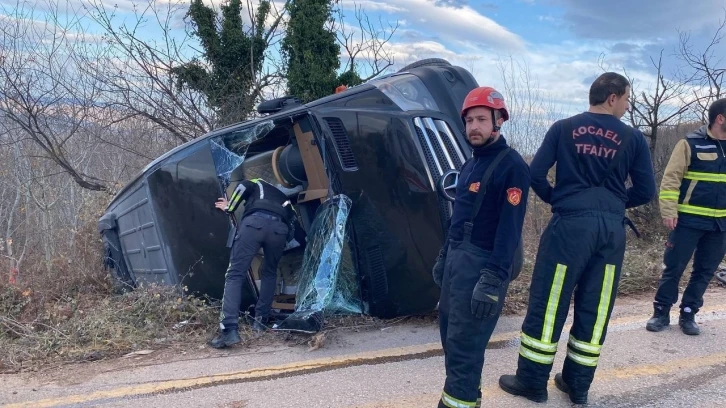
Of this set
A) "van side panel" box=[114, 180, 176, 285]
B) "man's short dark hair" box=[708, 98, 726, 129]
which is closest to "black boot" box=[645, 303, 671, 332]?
"man's short dark hair" box=[708, 98, 726, 129]

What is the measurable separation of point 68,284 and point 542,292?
4.61 m

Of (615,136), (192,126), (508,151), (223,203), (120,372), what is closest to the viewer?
(508,151)

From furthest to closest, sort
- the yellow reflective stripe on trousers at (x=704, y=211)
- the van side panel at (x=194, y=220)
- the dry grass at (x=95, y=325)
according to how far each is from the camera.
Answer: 1. the van side panel at (x=194, y=220)
2. the yellow reflective stripe on trousers at (x=704, y=211)
3. the dry grass at (x=95, y=325)

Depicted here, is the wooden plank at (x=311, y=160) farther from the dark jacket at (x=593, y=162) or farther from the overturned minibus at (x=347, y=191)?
the dark jacket at (x=593, y=162)

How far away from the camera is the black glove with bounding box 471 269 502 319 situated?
8.80 feet

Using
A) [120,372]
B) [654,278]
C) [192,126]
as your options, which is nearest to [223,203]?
[120,372]

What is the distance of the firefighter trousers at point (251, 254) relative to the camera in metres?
4.34

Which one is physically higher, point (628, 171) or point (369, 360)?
point (628, 171)

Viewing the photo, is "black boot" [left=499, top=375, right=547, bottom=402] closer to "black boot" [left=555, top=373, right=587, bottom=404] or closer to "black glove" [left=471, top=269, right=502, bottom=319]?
"black boot" [left=555, top=373, right=587, bottom=404]

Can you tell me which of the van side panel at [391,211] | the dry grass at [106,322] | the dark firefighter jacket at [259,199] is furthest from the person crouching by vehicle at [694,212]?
the dark firefighter jacket at [259,199]

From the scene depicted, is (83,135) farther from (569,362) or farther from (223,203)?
(569,362)

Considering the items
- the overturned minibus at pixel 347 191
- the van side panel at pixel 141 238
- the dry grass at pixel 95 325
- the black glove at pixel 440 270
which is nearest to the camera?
the black glove at pixel 440 270

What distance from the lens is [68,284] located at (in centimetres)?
572

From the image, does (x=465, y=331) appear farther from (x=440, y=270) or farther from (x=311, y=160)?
(x=311, y=160)
